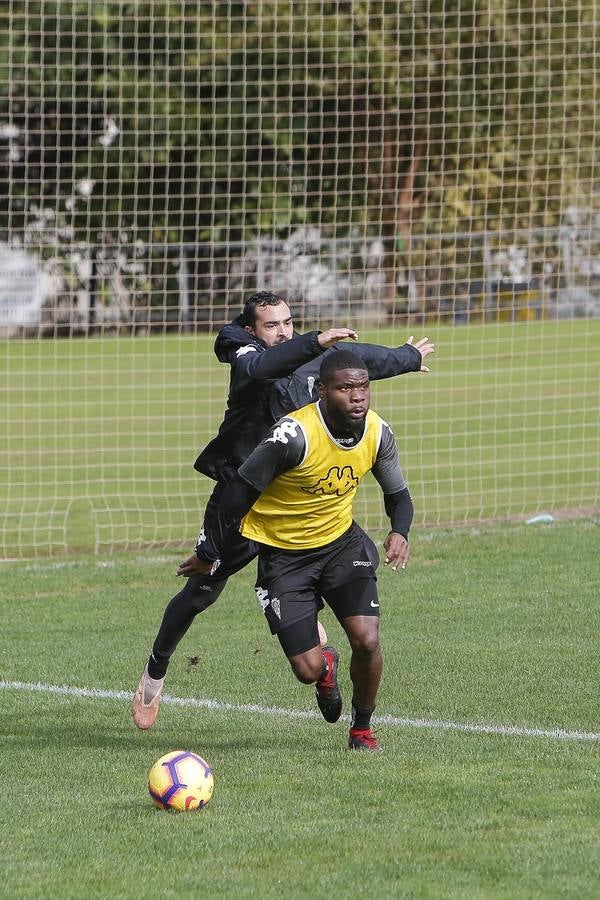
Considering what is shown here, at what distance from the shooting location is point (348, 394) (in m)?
5.98

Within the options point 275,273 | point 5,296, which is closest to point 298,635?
point 275,273

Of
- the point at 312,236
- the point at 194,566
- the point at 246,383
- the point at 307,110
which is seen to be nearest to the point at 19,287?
the point at 312,236

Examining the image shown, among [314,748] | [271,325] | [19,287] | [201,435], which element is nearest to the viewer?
[314,748]

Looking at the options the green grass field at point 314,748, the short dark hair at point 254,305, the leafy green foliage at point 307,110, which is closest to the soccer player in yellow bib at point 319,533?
the green grass field at point 314,748

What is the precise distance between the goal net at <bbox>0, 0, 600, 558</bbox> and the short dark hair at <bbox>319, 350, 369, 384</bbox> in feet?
33.9

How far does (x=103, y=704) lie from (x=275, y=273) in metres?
19.4

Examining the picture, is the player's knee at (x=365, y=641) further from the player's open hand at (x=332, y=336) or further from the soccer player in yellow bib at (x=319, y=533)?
the player's open hand at (x=332, y=336)

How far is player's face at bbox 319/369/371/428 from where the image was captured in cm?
598

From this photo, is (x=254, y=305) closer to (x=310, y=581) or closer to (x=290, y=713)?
(x=310, y=581)

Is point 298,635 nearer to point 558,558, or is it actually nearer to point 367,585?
point 367,585

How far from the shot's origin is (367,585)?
6473 millimetres

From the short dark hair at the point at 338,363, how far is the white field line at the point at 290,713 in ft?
6.11

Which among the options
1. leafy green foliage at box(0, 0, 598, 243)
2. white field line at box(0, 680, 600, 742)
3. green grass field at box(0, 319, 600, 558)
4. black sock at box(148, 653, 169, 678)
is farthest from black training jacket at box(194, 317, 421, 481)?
leafy green foliage at box(0, 0, 598, 243)

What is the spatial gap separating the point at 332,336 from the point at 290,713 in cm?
226
